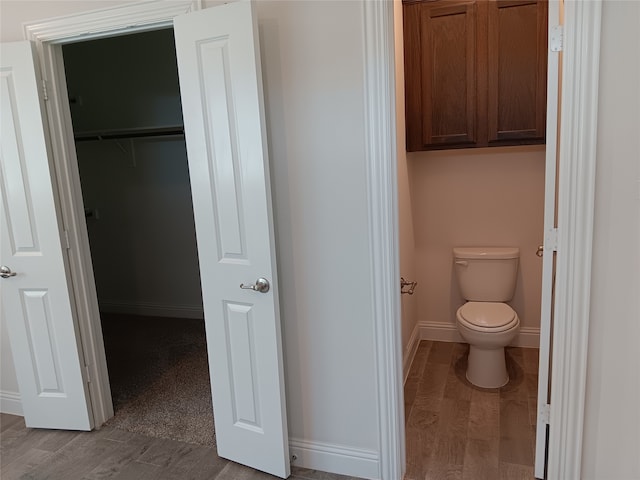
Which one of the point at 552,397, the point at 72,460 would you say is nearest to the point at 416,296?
the point at 552,397

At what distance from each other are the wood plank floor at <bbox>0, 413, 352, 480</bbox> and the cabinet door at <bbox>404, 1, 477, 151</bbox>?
2.10 m

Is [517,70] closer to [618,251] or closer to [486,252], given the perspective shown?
[486,252]

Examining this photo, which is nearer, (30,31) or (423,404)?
(30,31)

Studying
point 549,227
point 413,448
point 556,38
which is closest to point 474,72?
point 556,38

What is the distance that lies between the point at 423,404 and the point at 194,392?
4.63ft

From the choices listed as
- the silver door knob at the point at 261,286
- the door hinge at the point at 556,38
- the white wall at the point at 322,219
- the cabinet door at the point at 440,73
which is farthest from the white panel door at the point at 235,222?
the cabinet door at the point at 440,73

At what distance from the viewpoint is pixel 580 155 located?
158cm

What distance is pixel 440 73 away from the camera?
2.88m

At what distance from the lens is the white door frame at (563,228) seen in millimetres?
1546

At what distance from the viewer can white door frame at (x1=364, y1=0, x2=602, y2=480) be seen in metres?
1.55

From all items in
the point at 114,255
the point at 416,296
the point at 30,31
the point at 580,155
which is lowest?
the point at 416,296

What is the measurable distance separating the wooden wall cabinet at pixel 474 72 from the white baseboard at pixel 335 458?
190cm

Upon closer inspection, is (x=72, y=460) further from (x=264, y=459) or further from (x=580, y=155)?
(x=580, y=155)

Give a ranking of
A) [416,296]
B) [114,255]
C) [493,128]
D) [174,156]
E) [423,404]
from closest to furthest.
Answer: [423,404], [493,128], [416,296], [174,156], [114,255]
